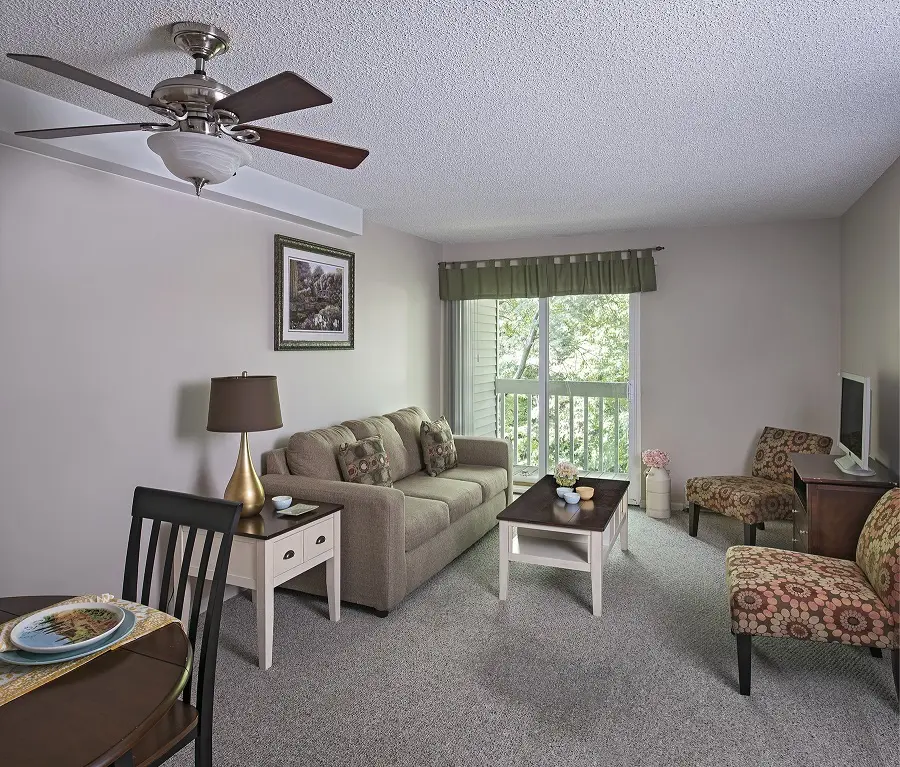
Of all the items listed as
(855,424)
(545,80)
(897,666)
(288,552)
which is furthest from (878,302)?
(288,552)

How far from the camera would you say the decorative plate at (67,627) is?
1.42 meters

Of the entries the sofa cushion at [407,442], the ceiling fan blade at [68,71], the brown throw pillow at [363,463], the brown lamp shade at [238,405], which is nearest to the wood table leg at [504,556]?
the brown throw pillow at [363,463]

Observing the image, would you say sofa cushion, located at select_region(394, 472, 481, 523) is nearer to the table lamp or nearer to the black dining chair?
the table lamp

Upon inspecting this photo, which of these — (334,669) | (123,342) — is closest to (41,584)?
(123,342)

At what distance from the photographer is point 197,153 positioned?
1733mm

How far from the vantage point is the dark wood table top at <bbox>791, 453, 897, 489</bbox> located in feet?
10.3

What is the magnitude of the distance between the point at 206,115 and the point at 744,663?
110 inches

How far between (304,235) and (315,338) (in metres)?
0.69

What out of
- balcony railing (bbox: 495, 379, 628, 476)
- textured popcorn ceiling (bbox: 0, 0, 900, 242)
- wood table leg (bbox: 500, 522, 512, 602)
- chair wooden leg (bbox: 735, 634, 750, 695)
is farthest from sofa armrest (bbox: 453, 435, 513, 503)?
chair wooden leg (bbox: 735, 634, 750, 695)

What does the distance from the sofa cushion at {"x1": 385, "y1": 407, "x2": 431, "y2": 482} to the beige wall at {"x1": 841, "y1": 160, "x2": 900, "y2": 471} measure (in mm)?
3048

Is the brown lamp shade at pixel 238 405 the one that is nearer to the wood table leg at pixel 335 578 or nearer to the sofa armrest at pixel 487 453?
the wood table leg at pixel 335 578

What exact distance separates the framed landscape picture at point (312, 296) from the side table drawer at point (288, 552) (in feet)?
4.58

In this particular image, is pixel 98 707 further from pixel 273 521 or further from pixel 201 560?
pixel 273 521

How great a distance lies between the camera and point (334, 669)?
2.71m
